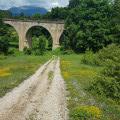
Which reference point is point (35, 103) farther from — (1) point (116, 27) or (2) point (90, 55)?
(1) point (116, 27)

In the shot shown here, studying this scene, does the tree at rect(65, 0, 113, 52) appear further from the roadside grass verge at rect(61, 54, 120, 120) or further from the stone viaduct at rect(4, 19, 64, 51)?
the roadside grass verge at rect(61, 54, 120, 120)

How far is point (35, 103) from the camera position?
904 cm

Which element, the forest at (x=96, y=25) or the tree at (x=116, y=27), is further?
the forest at (x=96, y=25)

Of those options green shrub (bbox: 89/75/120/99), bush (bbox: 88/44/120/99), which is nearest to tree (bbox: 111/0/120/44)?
bush (bbox: 88/44/120/99)

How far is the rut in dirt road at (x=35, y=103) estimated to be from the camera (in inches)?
298

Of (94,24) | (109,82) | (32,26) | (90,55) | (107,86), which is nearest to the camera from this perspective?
(109,82)

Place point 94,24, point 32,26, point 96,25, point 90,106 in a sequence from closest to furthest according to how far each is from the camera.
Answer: point 90,106 → point 96,25 → point 94,24 → point 32,26

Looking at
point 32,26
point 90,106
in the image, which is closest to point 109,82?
point 90,106

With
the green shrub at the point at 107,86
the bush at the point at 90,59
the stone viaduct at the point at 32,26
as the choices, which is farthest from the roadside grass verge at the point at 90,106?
the stone viaduct at the point at 32,26

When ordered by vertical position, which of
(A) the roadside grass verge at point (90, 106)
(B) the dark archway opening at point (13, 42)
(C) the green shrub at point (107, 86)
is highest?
(B) the dark archway opening at point (13, 42)

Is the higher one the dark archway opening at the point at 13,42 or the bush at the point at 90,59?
the dark archway opening at the point at 13,42

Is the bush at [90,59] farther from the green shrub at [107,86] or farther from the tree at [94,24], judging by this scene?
the green shrub at [107,86]

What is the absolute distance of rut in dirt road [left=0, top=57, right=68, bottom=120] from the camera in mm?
7559

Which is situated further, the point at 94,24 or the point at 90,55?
the point at 94,24
